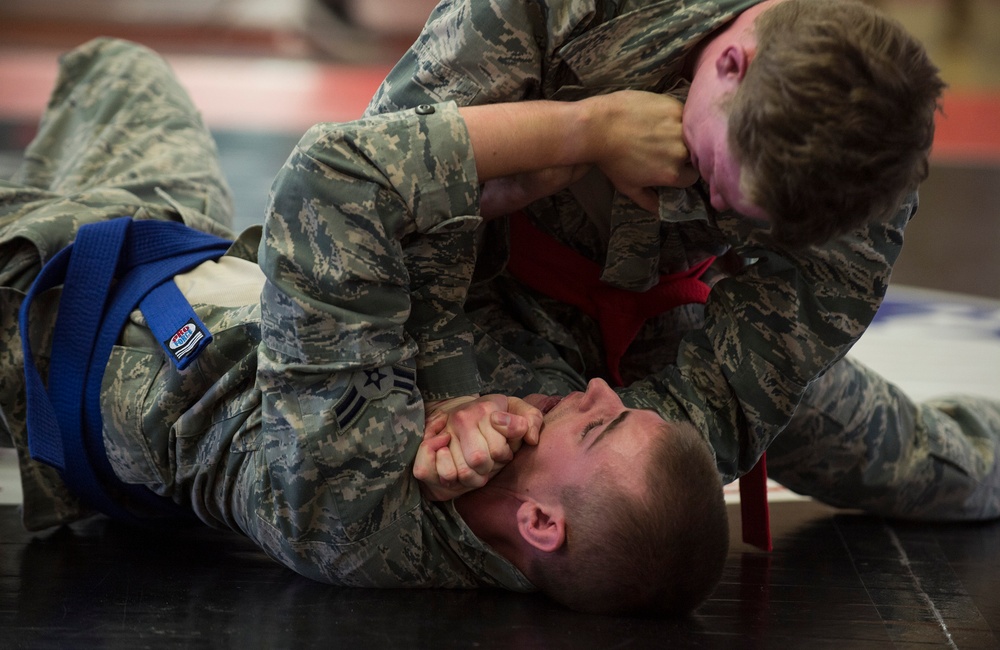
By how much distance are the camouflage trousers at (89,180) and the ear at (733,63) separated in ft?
4.44

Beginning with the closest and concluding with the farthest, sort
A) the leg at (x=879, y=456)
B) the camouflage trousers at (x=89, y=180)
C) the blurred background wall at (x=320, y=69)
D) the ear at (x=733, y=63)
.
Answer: the ear at (x=733, y=63), the camouflage trousers at (x=89, y=180), the leg at (x=879, y=456), the blurred background wall at (x=320, y=69)

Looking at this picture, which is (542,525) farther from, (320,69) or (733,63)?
(320,69)

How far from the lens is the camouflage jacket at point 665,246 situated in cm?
189

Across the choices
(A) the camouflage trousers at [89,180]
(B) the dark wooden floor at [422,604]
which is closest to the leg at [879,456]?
(B) the dark wooden floor at [422,604]

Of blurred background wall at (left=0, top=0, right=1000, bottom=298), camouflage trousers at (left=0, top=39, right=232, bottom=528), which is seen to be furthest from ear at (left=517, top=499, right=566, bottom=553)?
blurred background wall at (left=0, top=0, right=1000, bottom=298)

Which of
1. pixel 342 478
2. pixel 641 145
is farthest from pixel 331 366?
pixel 641 145

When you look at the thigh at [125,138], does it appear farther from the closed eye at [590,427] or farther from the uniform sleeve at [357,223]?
the closed eye at [590,427]

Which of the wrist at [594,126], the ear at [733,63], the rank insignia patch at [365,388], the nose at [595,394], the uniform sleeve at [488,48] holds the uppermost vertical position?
A: the uniform sleeve at [488,48]

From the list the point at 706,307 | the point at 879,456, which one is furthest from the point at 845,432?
the point at 706,307

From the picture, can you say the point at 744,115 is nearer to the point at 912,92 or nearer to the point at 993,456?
the point at 912,92

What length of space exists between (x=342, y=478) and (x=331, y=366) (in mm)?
200

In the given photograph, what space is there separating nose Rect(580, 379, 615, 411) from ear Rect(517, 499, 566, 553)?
0.19 metres

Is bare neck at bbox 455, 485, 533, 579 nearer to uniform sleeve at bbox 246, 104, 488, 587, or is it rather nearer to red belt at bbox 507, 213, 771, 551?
uniform sleeve at bbox 246, 104, 488, 587

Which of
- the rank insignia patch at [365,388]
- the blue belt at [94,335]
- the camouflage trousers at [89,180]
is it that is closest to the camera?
the rank insignia patch at [365,388]
